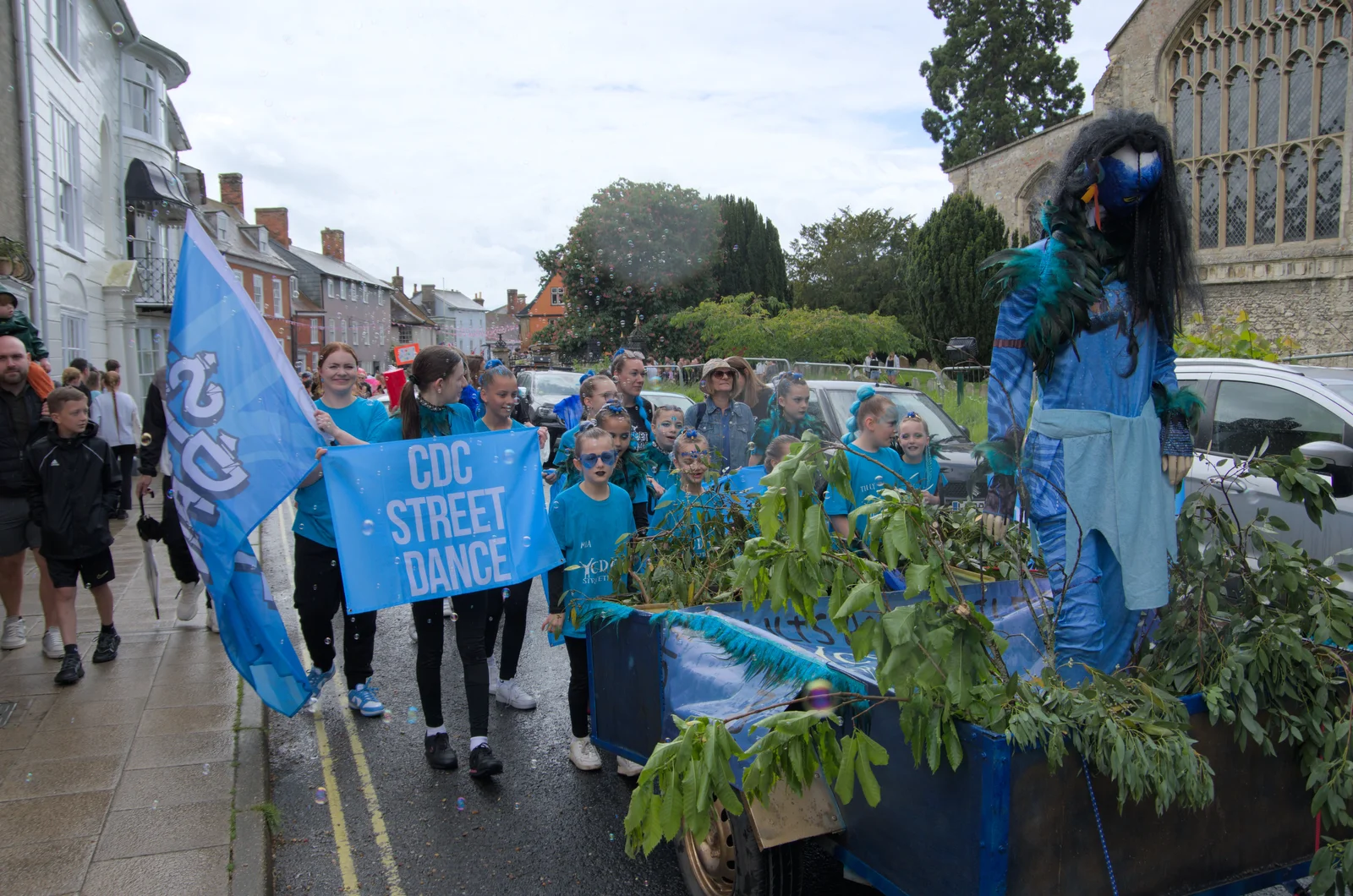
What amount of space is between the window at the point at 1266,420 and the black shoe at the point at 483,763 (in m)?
4.82

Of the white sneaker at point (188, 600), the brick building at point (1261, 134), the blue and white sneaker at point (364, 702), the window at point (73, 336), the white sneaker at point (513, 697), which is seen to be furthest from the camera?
the brick building at point (1261, 134)

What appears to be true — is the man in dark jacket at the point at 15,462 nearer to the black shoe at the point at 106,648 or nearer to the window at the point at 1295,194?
the black shoe at the point at 106,648

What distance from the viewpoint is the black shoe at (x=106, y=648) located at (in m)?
6.11

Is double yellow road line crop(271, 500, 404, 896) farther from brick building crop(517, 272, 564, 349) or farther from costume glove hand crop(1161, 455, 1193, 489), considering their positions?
brick building crop(517, 272, 564, 349)

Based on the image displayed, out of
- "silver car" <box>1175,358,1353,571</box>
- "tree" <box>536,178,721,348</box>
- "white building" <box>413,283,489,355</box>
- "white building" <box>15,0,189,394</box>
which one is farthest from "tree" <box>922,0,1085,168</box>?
"white building" <box>413,283,489,355</box>

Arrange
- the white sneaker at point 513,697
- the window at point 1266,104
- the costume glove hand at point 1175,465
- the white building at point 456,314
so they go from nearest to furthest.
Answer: the costume glove hand at point 1175,465 → the white sneaker at point 513,697 → the window at point 1266,104 → the white building at point 456,314

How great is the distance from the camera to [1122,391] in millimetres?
3221

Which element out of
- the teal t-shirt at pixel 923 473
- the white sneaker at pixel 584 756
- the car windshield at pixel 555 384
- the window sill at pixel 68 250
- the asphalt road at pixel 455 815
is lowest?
the asphalt road at pixel 455 815

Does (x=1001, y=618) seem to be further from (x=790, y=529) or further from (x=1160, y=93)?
(x=1160, y=93)

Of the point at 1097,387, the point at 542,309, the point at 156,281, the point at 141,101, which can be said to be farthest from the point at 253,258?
A: the point at 542,309

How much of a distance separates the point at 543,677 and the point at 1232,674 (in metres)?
4.29

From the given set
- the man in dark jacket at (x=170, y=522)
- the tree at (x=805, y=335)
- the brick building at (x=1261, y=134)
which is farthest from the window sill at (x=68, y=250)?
the brick building at (x=1261, y=134)

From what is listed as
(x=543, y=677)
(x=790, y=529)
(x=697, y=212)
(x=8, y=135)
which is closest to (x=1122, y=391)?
(x=790, y=529)

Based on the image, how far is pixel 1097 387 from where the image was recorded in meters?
3.21
